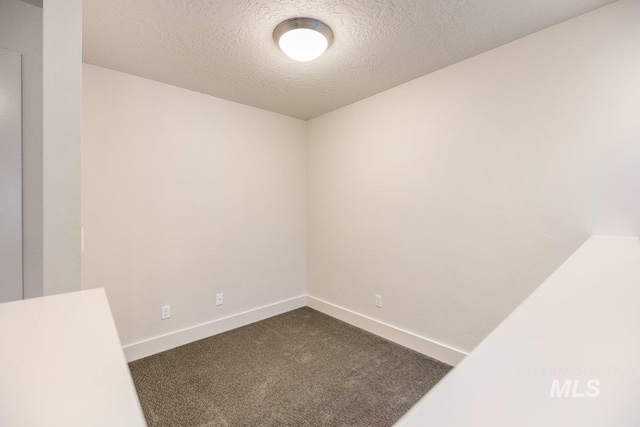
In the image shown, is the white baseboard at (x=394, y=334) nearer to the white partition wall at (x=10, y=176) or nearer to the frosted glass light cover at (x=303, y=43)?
the frosted glass light cover at (x=303, y=43)

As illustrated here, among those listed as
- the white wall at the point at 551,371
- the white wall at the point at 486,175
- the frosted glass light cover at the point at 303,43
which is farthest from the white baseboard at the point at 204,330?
the white wall at the point at 551,371

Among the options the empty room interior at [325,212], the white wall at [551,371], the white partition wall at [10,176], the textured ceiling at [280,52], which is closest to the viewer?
the white wall at [551,371]

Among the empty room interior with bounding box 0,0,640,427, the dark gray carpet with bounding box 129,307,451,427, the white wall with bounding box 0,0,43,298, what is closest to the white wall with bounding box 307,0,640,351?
the empty room interior with bounding box 0,0,640,427

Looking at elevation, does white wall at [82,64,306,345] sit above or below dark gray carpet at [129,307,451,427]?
above

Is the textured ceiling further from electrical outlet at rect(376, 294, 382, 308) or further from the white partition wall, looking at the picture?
electrical outlet at rect(376, 294, 382, 308)

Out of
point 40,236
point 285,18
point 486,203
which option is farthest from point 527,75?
point 40,236

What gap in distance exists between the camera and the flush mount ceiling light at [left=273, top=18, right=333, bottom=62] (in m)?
1.61

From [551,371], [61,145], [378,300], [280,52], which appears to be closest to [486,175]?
[378,300]

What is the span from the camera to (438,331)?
7.44 feet

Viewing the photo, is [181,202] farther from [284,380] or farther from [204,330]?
[284,380]

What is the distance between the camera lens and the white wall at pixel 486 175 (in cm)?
154

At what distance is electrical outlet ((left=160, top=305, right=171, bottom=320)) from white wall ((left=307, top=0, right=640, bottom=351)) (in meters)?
1.68

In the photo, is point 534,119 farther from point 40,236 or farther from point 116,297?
point 116,297

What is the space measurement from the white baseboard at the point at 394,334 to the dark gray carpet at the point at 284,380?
71 millimetres
